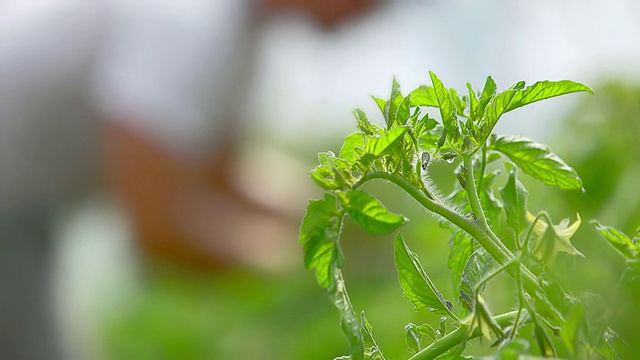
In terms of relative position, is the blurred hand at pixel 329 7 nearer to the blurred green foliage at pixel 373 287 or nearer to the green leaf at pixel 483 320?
the blurred green foliage at pixel 373 287

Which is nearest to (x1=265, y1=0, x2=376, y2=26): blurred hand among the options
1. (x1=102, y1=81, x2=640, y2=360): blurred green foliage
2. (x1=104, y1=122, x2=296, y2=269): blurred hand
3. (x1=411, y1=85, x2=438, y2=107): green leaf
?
(x1=104, y1=122, x2=296, y2=269): blurred hand

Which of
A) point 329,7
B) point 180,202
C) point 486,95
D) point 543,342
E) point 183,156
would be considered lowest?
point 543,342

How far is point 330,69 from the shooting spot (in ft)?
10.7

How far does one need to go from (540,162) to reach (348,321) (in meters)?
0.10

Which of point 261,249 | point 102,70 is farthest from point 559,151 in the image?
point 102,70

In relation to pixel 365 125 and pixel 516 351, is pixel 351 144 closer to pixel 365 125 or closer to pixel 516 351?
pixel 365 125

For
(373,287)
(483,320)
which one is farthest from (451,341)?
(373,287)

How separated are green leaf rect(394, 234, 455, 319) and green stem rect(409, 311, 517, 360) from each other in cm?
6

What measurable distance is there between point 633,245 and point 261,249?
7.71ft

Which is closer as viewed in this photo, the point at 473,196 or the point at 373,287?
the point at 473,196

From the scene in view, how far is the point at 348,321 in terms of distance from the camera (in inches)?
11.1

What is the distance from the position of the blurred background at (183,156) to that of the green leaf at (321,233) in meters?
0.94

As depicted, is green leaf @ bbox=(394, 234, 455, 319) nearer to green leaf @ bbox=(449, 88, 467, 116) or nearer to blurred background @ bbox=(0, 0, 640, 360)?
green leaf @ bbox=(449, 88, 467, 116)

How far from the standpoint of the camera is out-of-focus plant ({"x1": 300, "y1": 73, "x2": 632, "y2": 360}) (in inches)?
10.6
